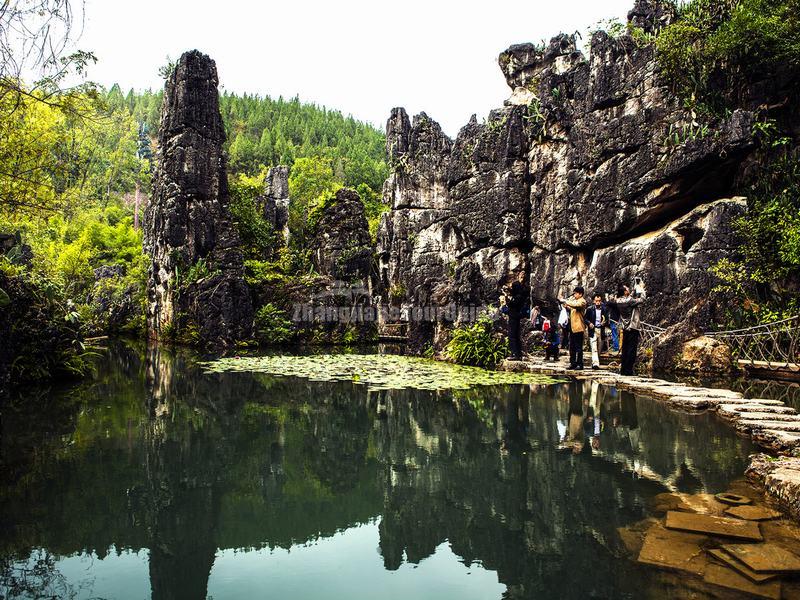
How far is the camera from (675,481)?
14.5 feet

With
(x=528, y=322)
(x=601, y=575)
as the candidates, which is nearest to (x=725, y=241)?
(x=528, y=322)

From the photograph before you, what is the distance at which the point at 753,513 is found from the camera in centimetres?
362

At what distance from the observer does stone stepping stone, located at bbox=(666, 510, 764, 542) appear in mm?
3270

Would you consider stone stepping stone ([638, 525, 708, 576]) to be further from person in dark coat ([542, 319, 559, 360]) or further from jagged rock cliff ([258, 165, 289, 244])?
jagged rock cliff ([258, 165, 289, 244])

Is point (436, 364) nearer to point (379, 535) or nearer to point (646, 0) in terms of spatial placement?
point (379, 535)

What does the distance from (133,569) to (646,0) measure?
18.6 meters

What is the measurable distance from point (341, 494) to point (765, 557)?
2806 mm

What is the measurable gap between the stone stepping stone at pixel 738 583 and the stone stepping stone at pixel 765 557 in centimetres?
10

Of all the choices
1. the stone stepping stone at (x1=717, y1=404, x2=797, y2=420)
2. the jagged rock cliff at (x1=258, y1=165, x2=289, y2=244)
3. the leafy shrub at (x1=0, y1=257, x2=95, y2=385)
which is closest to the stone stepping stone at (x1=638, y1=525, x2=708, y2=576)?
the stone stepping stone at (x1=717, y1=404, x2=797, y2=420)

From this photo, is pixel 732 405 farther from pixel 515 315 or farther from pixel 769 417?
pixel 515 315

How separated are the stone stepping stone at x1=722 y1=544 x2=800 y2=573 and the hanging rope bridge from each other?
890 cm

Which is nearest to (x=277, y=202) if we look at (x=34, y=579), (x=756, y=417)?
(x=756, y=417)

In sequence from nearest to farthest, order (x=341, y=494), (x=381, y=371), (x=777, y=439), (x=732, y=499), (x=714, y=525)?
(x=714, y=525)
(x=732, y=499)
(x=341, y=494)
(x=777, y=439)
(x=381, y=371)

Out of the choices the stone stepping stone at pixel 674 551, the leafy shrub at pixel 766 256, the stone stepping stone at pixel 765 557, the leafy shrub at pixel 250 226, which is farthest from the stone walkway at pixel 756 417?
the leafy shrub at pixel 250 226
